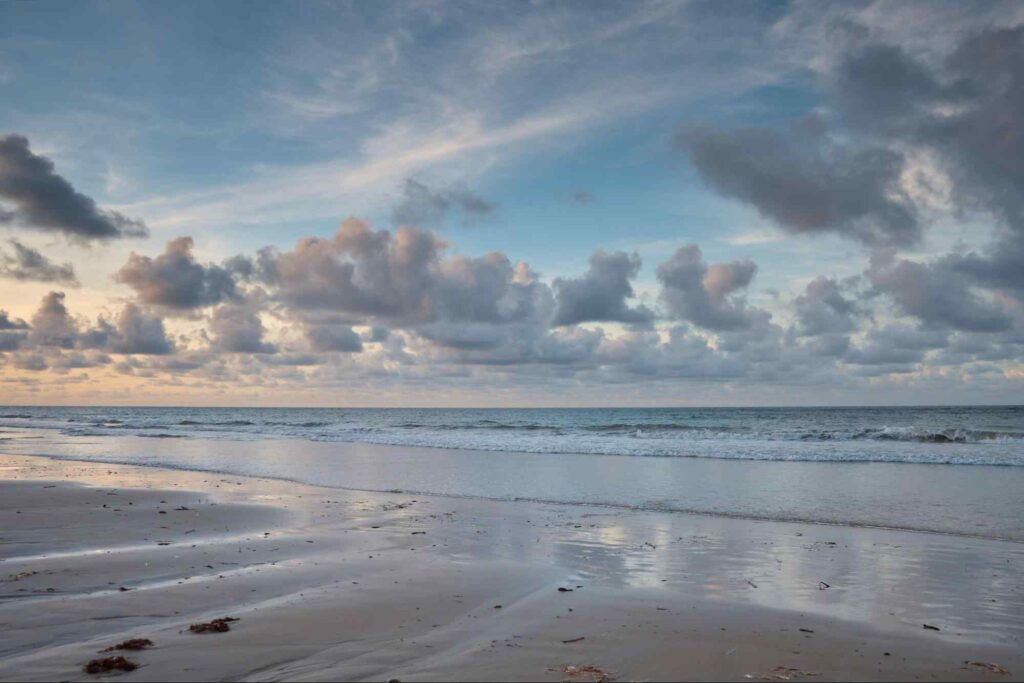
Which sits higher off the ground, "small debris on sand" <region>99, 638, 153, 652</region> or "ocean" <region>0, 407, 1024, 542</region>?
"small debris on sand" <region>99, 638, 153, 652</region>

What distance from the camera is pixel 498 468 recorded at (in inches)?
962

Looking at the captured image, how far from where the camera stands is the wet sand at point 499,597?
5.42 m

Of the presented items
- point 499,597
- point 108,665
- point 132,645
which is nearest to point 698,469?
point 499,597

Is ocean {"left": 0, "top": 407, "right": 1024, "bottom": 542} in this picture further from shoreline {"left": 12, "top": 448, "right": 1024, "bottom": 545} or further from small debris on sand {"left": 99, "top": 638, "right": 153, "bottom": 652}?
small debris on sand {"left": 99, "top": 638, "right": 153, "bottom": 652}

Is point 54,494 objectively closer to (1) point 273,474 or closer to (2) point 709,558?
(1) point 273,474

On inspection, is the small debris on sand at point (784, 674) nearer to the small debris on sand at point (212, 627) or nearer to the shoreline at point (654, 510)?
the small debris on sand at point (212, 627)

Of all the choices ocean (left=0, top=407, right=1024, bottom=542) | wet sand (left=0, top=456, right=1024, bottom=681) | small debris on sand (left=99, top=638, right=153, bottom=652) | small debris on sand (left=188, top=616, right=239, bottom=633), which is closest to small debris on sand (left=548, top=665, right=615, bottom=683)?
wet sand (left=0, top=456, right=1024, bottom=681)

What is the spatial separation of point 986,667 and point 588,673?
11.5ft

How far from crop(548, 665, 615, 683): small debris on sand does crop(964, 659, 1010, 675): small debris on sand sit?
319 centimetres

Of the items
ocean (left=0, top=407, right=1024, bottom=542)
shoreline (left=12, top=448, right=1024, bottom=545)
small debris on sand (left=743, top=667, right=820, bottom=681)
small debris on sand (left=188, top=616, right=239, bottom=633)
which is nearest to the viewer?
small debris on sand (left=743, top=667, right=820, bottom=681)

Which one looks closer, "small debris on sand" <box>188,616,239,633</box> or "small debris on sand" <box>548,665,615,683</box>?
"small debris on sand" <box>548,665,615,683</box>

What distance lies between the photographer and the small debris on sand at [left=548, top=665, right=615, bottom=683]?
16.4 feet

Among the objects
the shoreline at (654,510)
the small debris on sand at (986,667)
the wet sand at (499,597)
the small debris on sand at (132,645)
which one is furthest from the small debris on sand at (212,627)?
the shoreline at (654,510)

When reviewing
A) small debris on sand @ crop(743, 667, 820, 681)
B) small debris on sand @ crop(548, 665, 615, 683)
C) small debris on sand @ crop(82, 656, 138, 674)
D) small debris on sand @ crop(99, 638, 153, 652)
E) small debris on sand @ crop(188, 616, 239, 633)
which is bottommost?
small debris on sand @ crop(743, 667, 820, 681)
